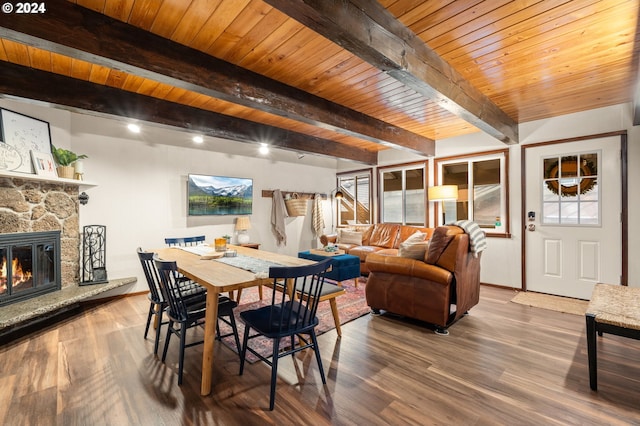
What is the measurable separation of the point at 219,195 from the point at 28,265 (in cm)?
258

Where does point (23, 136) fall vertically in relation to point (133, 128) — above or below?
below

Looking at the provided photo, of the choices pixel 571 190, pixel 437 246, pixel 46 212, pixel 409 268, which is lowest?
pixel 409 268

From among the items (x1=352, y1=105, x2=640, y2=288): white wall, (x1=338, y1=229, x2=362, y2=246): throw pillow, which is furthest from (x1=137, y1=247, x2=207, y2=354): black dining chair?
(x1=352, y1=105, x2=640, y2=288): white wall

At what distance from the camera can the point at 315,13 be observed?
4.99 ft

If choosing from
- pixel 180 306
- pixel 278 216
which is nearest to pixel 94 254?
pixel 180 306

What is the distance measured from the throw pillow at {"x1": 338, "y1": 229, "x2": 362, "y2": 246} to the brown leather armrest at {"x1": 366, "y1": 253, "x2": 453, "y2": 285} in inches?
102

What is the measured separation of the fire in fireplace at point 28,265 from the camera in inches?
115

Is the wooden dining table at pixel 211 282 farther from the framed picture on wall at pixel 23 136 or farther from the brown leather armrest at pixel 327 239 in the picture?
the brown leather armrest at pixel 327 239

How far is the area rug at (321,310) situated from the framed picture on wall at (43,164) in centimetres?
257

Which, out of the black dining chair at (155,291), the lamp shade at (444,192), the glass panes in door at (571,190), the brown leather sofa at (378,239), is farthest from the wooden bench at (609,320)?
the brown leather sofa at (378,239)

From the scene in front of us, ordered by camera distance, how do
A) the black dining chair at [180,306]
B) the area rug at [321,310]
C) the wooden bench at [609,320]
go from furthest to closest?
the area rug at [321,310] → the black dining chair at [180,306] → the wooden bench at [609,320]

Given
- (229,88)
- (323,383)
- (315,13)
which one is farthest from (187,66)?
(323,383)

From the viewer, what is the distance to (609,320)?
1.90 m

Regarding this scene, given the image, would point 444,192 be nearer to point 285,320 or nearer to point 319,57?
point 319,57
